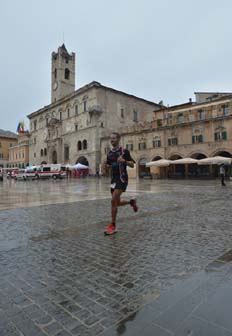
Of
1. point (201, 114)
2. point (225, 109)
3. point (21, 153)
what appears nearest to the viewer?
point (225, 109)

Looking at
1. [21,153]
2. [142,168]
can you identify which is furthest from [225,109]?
[21,153]

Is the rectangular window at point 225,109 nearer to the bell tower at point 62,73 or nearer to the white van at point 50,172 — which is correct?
the white van at point 50,172

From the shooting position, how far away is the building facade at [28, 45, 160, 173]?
46000 millimetres

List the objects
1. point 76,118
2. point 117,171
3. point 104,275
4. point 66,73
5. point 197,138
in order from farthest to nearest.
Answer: point 66,73
point 76,118
point 197,138
point 117,171
point 104,275

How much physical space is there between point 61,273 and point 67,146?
51.5m

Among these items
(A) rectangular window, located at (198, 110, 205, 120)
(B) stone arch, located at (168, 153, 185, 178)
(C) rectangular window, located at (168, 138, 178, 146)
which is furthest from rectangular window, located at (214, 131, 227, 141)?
(B) stone arch, located at (168, 153, 185, 178)

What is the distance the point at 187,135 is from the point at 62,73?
135ft

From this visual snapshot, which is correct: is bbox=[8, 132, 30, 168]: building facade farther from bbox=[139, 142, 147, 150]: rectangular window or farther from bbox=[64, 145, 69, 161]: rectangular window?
bbox=[139, 142, 147, 150]: rectangular window

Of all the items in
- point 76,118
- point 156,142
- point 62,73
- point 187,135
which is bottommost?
point 156,142

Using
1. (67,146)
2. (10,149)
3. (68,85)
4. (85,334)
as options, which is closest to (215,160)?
(85,334)

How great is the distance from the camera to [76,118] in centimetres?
5038

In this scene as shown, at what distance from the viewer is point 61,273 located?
298 centimetres

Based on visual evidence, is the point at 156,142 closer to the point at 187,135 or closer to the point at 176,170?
the point at 187,135

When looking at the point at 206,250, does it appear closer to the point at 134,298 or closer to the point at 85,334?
the point at 134,298
